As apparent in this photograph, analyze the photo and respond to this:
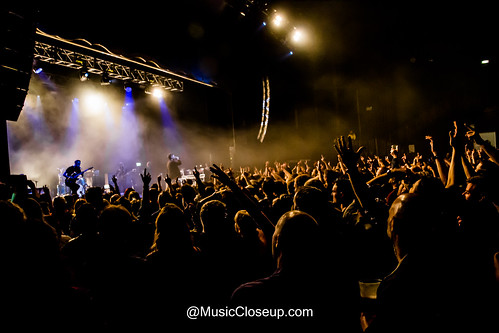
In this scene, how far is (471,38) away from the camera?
Answer: 503 inches

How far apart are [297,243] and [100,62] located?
11.3m

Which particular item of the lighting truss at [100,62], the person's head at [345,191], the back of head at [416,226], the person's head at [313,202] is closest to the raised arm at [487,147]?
the person's head at [345,191]

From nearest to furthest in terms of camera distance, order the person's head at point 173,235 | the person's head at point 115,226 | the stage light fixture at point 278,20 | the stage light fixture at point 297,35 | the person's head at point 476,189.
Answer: the person's head at point 173,235 → the person's head at point 115,226 → the person's head at point 476,189 → the stage light fixture at point 278,20 → the stage light fixture at point 297,35

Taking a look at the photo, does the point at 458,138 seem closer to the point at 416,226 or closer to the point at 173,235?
the point at 416,226

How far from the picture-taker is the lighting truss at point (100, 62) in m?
8.72

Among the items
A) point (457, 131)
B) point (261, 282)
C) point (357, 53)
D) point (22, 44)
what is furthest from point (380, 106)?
point (261, 282)

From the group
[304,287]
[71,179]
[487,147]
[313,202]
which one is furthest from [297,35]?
[304,287]

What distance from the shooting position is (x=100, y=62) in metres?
10.5

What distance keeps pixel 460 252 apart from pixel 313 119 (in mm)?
13817

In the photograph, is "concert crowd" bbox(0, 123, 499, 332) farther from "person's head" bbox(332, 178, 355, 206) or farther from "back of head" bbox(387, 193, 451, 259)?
"person's head" bbox(332, 178, 355, 206)

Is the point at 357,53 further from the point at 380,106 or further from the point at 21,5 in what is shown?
the point at 21,5

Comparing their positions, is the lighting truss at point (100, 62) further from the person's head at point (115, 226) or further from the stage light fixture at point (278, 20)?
the person's head at point (115, 226)

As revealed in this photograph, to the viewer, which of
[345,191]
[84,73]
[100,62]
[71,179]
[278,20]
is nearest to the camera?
[345,191]

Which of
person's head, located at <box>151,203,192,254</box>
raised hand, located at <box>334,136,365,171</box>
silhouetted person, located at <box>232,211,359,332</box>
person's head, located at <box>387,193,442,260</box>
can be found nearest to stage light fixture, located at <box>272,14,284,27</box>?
raised hand, located at <box>334,136,365,171</box>
